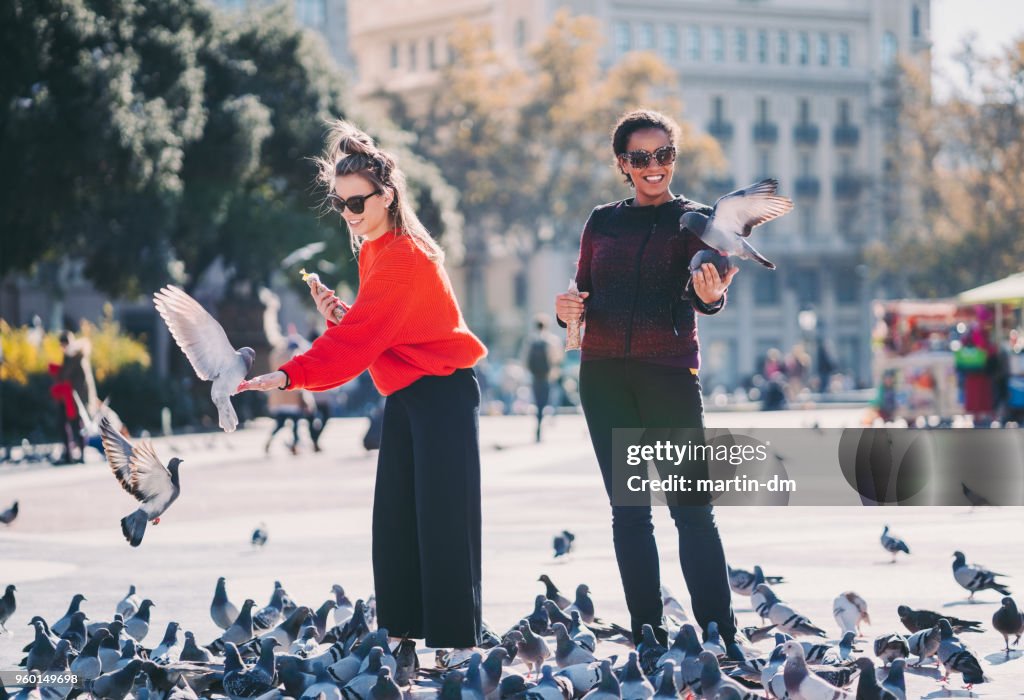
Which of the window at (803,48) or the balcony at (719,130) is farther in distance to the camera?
the window at (803,48)

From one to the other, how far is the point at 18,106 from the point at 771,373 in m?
21.0

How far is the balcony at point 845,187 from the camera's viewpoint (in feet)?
274

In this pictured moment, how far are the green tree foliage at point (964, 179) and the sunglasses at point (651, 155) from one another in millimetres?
45531

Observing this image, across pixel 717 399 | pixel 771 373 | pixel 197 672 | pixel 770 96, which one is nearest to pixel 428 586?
pixel 197 672

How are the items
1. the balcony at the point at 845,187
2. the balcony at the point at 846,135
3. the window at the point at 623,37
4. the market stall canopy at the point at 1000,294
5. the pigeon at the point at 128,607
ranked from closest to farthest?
1. the pigeon at the point at 128,607
2. the market stall canopy at the point at 1000,294
3. the window at the point at 623,37
4. the balcony at the point at 845,187
5. the balcony at the point at 846,135

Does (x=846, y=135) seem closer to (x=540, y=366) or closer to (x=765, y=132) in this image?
(x=765, y=132)

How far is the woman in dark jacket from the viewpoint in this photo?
5695 millimetres

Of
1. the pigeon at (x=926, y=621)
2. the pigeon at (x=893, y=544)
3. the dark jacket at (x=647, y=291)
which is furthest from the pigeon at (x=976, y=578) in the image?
the dark jacket at (x=647, y=291)

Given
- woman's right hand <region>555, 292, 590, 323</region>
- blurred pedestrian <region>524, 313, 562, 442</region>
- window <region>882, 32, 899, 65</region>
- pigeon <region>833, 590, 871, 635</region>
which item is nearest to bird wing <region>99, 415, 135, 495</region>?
woman's right hand <region>555, 292, 590, 323</region>

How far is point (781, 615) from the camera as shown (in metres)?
6.64

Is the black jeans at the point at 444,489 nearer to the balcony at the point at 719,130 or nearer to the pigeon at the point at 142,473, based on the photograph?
the pigeon at the point at 142,473

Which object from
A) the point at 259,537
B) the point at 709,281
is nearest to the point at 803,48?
the point at 259,537

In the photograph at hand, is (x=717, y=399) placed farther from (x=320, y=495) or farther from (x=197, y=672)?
(x=197, y=672)

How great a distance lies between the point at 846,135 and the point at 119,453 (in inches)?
3207
